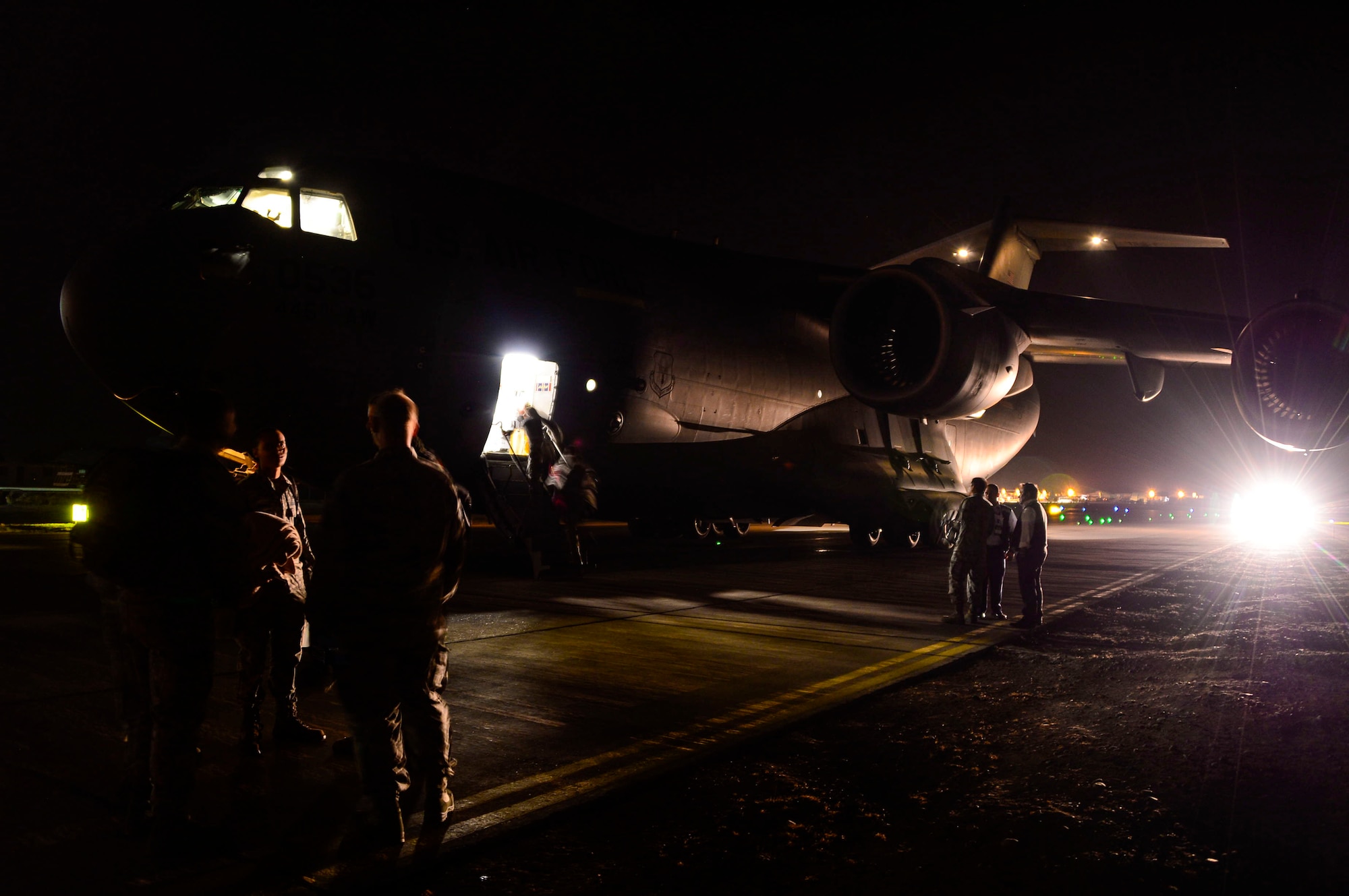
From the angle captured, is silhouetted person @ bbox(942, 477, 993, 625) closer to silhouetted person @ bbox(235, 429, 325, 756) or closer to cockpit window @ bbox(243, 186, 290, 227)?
silhouetted person @ bbox(235, 429, 325, 756)

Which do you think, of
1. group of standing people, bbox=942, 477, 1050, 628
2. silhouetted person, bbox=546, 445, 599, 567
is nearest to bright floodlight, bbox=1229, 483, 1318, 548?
group of standing people, bbox=942, 477, 1050, 628

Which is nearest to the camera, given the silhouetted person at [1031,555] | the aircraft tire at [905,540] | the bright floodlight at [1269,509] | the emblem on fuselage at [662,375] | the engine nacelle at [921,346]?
the silhouetted person at [1031,555]

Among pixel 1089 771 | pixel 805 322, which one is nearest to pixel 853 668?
pixel 1089 771

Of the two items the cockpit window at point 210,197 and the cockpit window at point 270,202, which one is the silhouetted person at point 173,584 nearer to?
the cockpit window at point 270,202

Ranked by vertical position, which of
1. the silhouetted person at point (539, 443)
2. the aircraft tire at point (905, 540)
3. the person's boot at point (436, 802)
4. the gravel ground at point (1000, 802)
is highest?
the silhouetted person at point (539, 443)

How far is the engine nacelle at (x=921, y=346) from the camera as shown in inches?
464

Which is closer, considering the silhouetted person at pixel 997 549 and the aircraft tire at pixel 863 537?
the silhouetted person at pixel 997 549

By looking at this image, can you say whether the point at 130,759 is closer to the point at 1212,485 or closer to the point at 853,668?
the point at 853,668

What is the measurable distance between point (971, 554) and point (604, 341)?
5.34 m

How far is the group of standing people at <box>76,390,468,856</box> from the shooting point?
3.16 m

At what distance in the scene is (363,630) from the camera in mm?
3250

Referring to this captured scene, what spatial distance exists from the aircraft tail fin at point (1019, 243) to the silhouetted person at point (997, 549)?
8484 millimetres

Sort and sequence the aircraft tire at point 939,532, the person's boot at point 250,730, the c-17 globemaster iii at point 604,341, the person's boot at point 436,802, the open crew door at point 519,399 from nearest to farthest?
the person's boot at point 436,802 → the person's boot at point 250,730 → the c-17 globemaster iii at point 604,341 → the open crew door at point 519,399 → the aircraft tire at point 939,532

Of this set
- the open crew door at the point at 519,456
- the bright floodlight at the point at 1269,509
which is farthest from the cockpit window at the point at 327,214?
the bright floodlight at the point at 1269,509
